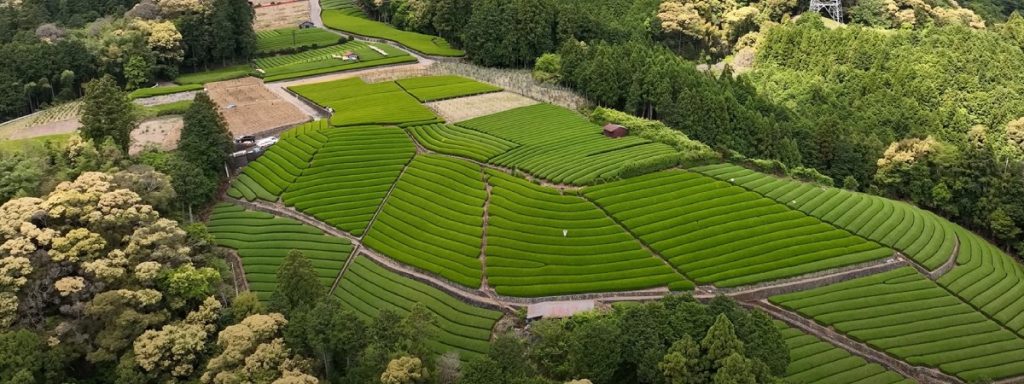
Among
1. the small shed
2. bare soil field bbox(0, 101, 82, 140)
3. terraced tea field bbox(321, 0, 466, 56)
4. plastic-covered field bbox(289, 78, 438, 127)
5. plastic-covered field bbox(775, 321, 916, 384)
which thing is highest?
the small shed

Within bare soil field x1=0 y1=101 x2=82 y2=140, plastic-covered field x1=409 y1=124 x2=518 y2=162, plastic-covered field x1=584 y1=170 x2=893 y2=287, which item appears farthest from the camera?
bare soil field x1=0 y1=101 x2=82 y2=140

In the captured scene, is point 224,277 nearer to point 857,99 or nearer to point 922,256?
point 922,256

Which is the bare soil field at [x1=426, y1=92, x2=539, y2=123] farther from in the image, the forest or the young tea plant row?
the young tea plant row

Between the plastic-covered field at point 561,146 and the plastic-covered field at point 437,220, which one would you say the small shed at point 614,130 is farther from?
the plastic-covered field at point 437,220

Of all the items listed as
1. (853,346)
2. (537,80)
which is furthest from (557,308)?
(537,80)

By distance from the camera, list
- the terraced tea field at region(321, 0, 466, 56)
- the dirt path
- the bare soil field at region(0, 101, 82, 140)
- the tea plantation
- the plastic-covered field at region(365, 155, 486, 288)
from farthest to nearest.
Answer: the terraced tea field at region(321, 0, 466, 56)
the bare soil field at region(0, 101, 82, 140)
the plastic-covered field at region(365, 155, 486, 288)
the tea plantation
the dirt path

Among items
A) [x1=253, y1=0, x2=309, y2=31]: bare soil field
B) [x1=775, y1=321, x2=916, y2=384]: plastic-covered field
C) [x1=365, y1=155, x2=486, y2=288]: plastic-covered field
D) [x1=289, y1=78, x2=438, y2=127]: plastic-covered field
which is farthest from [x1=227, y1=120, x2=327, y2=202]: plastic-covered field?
[x1=253, y1=0, x2=309, y2=31]: bare soil field

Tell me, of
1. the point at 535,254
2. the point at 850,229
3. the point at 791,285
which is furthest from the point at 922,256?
the point at 535,254
